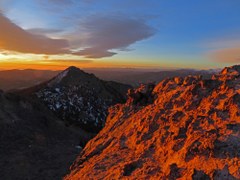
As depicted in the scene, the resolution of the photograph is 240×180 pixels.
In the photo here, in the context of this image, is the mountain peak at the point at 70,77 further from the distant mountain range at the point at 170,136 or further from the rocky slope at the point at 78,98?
the distant mountain range at the point at 170,136

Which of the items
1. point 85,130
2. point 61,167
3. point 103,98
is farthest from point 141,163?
point 103,98

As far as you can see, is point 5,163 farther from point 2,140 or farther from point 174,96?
point 174,96

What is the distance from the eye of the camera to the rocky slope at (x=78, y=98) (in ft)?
140

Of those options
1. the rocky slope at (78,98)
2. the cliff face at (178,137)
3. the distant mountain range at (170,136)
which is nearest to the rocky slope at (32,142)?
the distant mountain range at (170,136)

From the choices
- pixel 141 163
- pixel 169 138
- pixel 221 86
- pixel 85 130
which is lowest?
pixel 85 130

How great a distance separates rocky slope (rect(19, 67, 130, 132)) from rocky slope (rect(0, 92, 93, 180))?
2.82 meters

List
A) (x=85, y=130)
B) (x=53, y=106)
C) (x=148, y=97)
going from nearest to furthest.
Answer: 1. (x=148, y=97)
2. (x=85, y=130)
3. (x=53, y=106)

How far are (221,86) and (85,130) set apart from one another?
31688 millimetres

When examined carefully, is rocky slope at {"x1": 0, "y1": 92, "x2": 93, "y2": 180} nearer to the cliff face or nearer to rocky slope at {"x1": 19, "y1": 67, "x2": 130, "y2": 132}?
rocky slope at {"x1": 19, "y1": 67, "x2": 130, "y2": 132}

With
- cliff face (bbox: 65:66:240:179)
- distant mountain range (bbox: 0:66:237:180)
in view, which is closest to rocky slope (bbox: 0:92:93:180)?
distant mountain range (bbox: 0:66:237:180)

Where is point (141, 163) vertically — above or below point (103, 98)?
above

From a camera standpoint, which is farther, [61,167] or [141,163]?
[61,167]

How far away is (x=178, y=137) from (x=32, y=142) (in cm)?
2244

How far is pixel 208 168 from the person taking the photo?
21.4 ft
